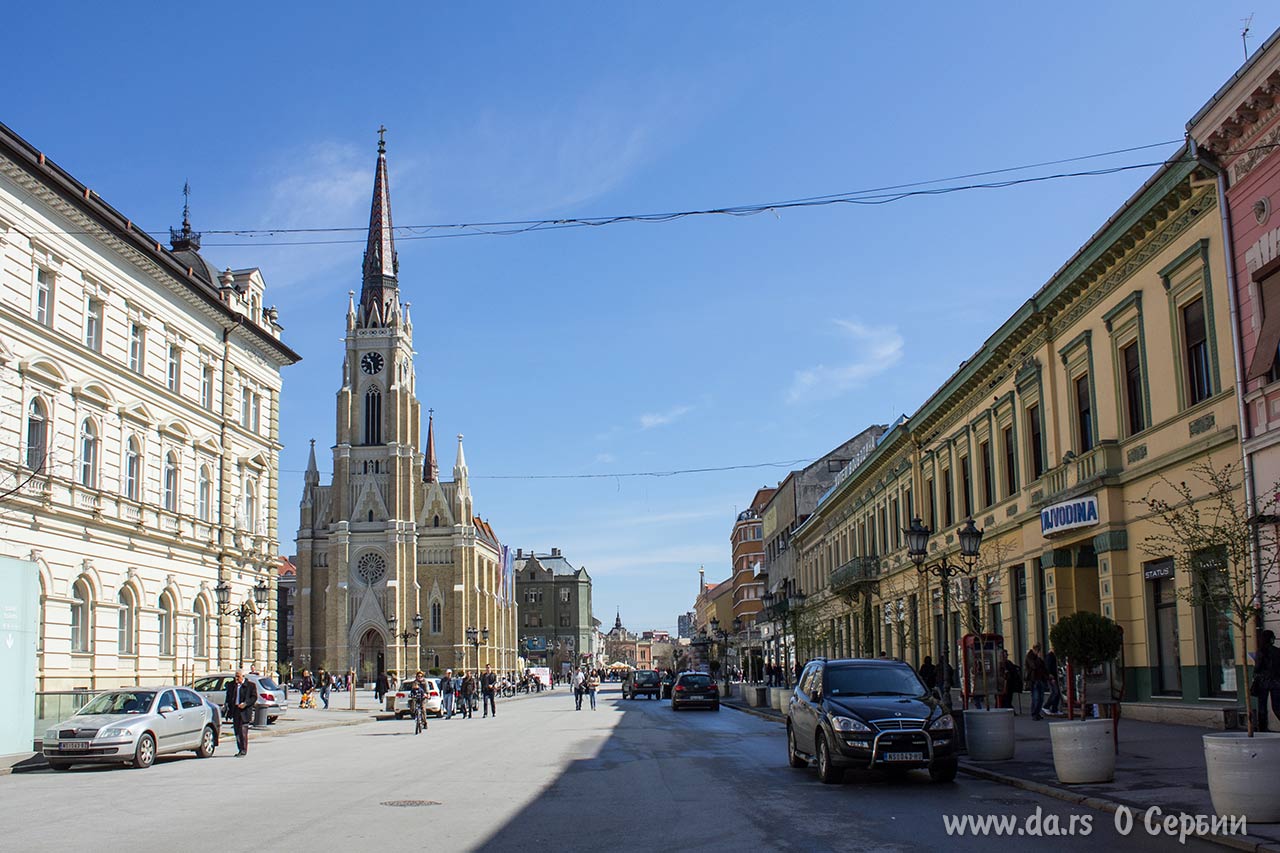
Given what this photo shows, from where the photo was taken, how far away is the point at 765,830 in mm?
11031

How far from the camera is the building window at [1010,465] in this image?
3125cm

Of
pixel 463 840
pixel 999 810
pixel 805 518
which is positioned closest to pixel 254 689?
pixel 463 840

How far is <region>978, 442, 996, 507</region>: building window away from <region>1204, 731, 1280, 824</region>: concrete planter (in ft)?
77.7

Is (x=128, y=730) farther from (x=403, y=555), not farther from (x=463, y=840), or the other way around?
(x=403, y=555)

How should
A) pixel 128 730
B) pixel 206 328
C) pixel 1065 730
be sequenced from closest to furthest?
pixel 1065 730 → pixel 128 730 → pixel 206 328

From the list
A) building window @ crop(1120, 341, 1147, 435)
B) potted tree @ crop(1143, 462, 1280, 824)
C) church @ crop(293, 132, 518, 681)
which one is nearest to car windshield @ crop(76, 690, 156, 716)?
potted tree @ crop(1143, 462, 1280, 824)

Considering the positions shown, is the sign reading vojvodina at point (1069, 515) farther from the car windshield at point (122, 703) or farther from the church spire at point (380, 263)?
the church spire at point (380, 263)

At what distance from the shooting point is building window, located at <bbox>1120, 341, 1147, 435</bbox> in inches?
933

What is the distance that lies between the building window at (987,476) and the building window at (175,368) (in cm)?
2491

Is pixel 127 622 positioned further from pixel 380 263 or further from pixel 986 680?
pixel 380 263

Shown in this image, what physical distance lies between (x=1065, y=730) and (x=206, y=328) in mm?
33248

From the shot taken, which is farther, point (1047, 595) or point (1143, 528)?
point (1047, 595)

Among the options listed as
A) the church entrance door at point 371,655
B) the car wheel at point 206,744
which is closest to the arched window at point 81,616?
the car wheel at point 206,744

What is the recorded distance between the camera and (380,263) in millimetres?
121438
